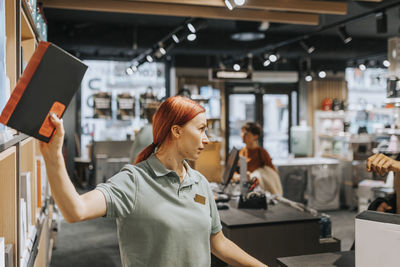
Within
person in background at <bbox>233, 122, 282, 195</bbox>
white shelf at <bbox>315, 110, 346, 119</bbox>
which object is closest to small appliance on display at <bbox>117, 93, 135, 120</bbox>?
white shelf at <bbox>315, 110, 346, 119</bbox>

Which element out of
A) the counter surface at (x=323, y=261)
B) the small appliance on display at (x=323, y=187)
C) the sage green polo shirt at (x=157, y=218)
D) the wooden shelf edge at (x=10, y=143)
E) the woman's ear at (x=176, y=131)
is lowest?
the small appliance on display at (x=323, y=187)

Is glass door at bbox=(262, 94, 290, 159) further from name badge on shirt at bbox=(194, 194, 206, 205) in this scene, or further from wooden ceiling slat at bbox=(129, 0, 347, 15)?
name badge on shirt at bbox=(194, 194, 206, 205)

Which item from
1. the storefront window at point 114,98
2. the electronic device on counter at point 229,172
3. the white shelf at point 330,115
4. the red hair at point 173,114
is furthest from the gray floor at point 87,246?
the white shelf at point 330,115

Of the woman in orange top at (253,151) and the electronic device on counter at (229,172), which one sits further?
the woman in orange top at (253,151)

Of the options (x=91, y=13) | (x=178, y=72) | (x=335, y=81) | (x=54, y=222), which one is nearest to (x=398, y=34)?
(x=335, y=81)

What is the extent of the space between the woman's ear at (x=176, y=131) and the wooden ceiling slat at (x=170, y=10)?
3.66 metres

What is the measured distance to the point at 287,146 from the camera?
1177cm

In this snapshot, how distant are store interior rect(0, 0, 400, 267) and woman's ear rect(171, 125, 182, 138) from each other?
61 cm

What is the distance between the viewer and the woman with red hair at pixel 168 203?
5.11 ft

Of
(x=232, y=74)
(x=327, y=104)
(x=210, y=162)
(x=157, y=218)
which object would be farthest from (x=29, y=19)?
(x=327, y=104)

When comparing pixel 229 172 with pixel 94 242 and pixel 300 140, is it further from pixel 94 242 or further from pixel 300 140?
pixel 300 140

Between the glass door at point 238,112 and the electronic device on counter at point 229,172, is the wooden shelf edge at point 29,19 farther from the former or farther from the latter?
the glass door at point 238,112

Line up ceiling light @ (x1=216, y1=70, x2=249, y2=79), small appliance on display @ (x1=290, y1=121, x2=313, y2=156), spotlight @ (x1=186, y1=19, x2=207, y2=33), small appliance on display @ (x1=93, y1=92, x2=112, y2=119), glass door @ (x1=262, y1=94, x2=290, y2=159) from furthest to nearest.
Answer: glass door @ (x1=262, y1=94, x2=290, y2=159)
small appliance on display @ (x1=93, y1=92, x2=112, y2=119)
small appliance on display @ (x1=290, y1=121, x2=313, y2=156)
ceiling light @ (x1=216, y1=70, x2=249, y2=79)
spotlight @ (x1=186, y1=19, x2=207, y2=33)

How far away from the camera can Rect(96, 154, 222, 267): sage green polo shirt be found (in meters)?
1.56
